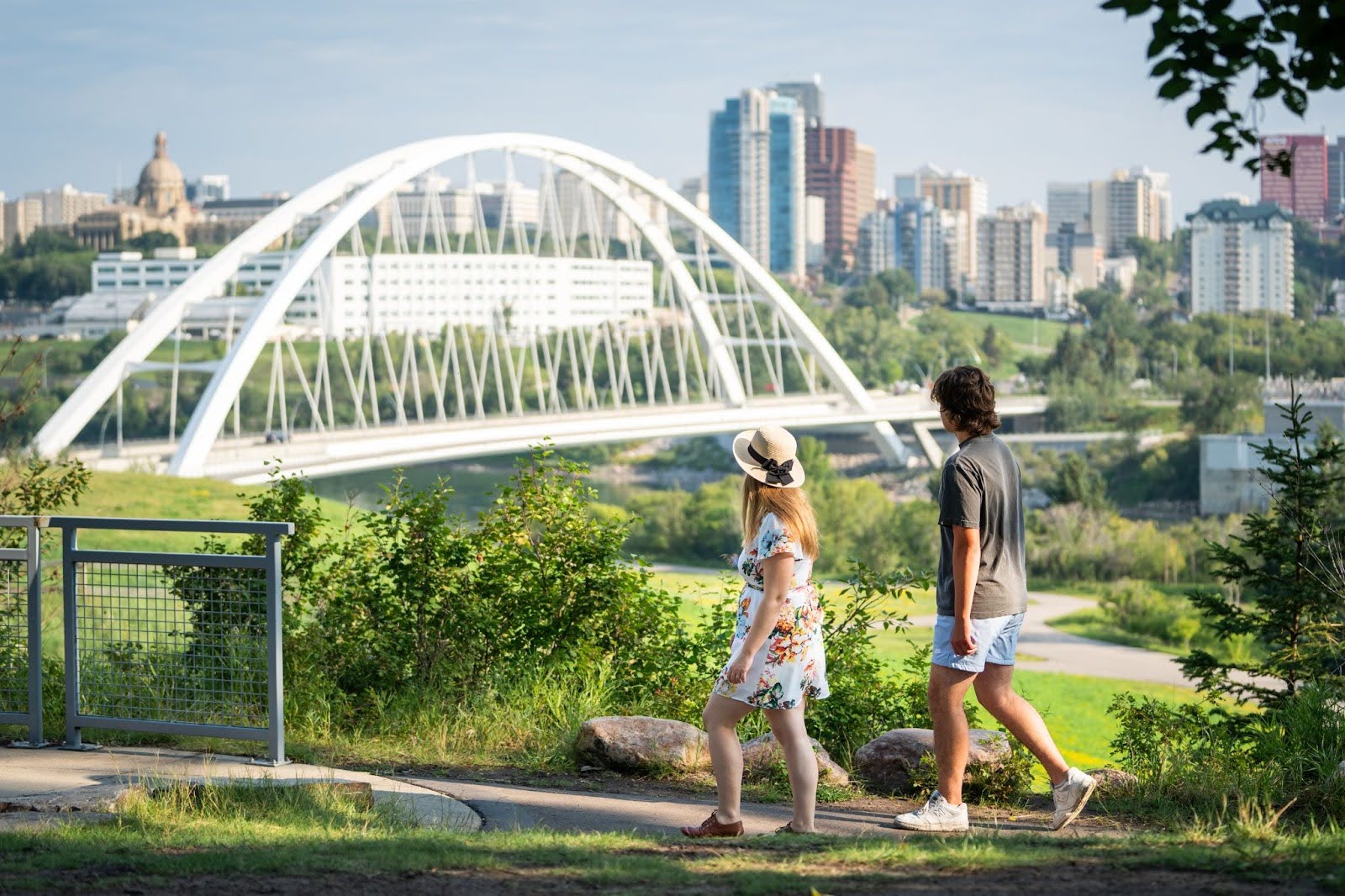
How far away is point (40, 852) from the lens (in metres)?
4.24

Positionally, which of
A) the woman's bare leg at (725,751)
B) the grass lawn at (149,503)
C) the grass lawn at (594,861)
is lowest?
the grass lawn at (149,503)

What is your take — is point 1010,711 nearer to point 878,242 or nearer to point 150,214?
point 150,214

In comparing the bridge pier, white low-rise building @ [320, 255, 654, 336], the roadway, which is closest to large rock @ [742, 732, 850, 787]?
the roadway

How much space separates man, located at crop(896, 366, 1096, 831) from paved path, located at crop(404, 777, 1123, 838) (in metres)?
0.16

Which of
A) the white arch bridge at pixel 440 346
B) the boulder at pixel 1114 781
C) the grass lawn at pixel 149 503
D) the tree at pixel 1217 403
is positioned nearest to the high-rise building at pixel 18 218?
the white arch bridge at pixel 440 346

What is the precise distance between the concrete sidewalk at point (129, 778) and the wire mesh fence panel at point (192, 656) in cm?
21

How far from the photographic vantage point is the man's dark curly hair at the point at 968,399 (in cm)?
489

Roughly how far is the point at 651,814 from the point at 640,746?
2.42ft

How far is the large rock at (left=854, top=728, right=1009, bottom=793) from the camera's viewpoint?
5.74m

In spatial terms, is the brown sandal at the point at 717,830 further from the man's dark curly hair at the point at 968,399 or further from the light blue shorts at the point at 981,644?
the man's dark curly hair at the point at 968,399

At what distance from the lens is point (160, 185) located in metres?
121

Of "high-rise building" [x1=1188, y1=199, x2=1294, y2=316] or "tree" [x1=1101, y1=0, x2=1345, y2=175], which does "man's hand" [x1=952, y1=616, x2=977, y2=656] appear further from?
"high-rise building" [x1=1188, y1=199, x2=1294, y2=316]

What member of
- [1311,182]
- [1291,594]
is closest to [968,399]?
[1291,594]

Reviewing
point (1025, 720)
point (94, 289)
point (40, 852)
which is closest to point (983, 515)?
point (1025, 720)
